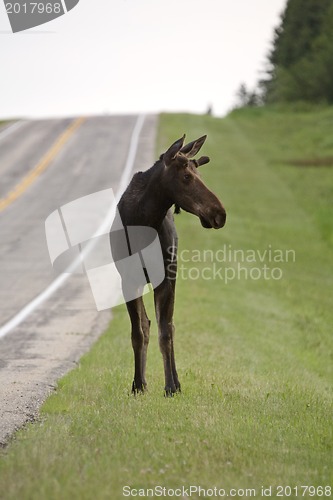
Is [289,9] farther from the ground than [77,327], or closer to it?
closer to it

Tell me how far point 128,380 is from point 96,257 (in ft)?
43.5

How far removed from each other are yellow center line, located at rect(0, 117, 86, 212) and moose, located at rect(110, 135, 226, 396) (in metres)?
23.3

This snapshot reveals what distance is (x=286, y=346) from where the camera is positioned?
16016 mm

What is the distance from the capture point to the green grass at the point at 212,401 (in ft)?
20.0

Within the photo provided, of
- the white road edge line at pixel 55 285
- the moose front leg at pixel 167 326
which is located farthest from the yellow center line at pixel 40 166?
the moose front leg at pixel 167 326

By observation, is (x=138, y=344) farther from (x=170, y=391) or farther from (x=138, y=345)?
(x=170, y=391)

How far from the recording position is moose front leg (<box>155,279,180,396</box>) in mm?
8977

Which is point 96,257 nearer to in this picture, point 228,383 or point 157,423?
point 228,383

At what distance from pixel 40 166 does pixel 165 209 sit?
33896mm

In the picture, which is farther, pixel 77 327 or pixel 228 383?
pixel 77 327

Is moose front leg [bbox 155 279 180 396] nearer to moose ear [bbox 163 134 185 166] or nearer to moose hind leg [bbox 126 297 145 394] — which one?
moose hind leg [bbox 126 297 145 394]

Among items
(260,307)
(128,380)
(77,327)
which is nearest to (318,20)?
(260,307)
